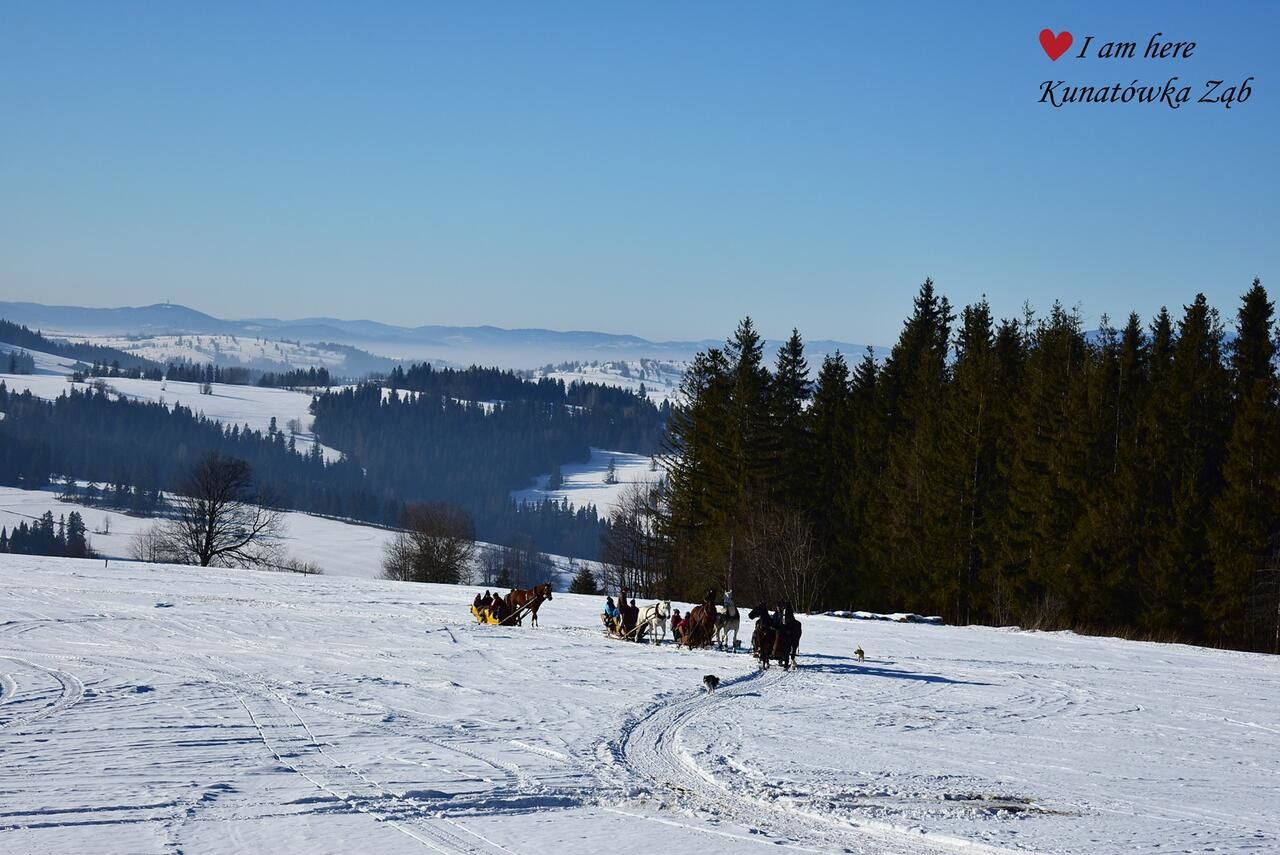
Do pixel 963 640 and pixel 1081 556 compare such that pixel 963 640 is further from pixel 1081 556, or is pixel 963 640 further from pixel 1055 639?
pixel 1081 556

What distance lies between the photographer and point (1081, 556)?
155 feet

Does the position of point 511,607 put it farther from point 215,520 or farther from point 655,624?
point 215,520

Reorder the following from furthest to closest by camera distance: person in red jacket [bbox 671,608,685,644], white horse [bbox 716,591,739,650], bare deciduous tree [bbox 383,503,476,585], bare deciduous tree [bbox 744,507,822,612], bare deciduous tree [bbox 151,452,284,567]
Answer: bare deciduous tree [bbox 383,503,476,585], bare deciduous tree [bbox 151,452,284,567], bare deciduous tree [bbox 744,507,822,612], person in red jacket [bbox 671,608,685,644], white horse [bbox 716,591,739,650]

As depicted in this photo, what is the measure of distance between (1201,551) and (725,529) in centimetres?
2182

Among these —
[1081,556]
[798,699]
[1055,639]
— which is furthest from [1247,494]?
[798,699]

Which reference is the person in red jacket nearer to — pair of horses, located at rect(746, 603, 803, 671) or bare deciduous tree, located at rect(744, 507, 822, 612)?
pair of horses, located at rect(746, 603, 803, 671)

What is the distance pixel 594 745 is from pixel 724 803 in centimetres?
360

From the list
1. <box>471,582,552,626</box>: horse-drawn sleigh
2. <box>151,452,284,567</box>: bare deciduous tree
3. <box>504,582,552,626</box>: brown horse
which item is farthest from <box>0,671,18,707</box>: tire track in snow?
<box>151,452,284,567</box>: bare deciduous tree

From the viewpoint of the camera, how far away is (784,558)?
51.7m

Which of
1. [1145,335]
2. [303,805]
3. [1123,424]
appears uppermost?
[1145,335]

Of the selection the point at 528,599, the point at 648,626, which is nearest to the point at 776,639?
the point at 648,626

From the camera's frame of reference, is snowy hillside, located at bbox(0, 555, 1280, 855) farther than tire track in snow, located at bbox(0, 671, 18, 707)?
No

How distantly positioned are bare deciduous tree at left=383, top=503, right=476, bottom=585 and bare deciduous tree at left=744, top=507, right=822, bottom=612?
2742cm

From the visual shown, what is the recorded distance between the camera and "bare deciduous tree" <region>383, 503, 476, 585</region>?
79562 mm
